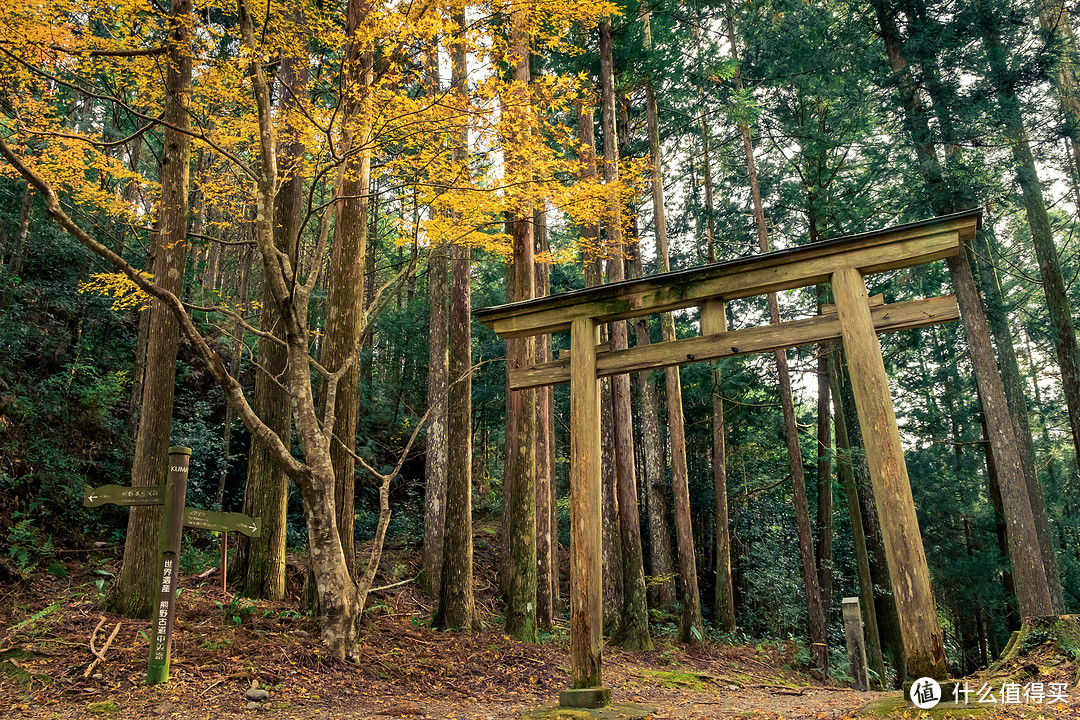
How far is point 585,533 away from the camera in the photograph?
5.29 metres

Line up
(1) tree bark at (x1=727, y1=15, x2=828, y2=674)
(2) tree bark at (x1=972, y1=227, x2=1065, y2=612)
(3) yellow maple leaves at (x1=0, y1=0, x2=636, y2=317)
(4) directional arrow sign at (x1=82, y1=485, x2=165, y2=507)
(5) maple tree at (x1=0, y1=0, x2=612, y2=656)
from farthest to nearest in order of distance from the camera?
1. (1) tree bark at (x1=727, y1=15, x2=828, y2=674)
2. (2) tree bark at (x1=972, y1=227, x2=1065, y2=612)
3. (3) yellow maple leaves at (x1=0, y1=0, x2=636, y2=317)
4. (5) maple tree at (x1=0, y1=0, x2=612, y2=656)
5. (4) directional arrow sign at (x1=82, y1=485, x2=165, y2=507)

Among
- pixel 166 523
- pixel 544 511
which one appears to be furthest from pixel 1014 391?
pixel 166 523

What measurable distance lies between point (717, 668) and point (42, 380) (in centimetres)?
1281

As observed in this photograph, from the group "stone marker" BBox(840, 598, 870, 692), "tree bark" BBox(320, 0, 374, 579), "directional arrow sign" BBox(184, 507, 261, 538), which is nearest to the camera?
"directional arrow sign" BBox(184, 507, 261, 538)

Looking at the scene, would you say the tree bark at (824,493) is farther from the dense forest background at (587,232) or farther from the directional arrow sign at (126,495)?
the directional arrow sign at (126,495)

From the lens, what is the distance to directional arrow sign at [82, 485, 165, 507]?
516 cm

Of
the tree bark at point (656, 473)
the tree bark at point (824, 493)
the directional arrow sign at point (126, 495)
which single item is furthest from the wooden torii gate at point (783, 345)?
the tree bark at point (824, 493)

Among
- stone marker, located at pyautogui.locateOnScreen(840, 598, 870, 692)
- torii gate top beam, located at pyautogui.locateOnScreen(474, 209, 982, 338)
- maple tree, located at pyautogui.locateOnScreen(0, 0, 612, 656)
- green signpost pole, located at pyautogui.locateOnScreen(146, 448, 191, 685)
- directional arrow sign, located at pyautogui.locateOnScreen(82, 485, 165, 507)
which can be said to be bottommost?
stone marker, located at pyautogui.locateOnScreen(840, 598, 870, 692)

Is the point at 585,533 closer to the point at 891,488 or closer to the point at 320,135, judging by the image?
the point at 891,488

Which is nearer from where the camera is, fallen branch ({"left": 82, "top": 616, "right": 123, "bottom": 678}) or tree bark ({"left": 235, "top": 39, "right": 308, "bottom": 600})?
fallen branch ({"left": 82, "top": 616, "right": 123, "bottom": 678})

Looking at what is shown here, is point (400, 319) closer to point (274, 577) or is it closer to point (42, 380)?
point (42, 380)

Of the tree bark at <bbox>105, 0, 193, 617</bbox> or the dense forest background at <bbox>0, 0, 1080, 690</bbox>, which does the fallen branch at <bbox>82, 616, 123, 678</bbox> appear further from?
the dense forest background at <bbox>0, 0, 1080, 690</bbox>

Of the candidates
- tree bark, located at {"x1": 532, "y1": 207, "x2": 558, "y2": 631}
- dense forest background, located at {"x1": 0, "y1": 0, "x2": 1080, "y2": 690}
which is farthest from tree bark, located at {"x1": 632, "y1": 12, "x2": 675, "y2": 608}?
tree bark, located at {"x1": 532, "y1": 207, "x2": 558, "y2": 631}

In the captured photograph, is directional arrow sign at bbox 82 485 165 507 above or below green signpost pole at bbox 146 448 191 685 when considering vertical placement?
above
